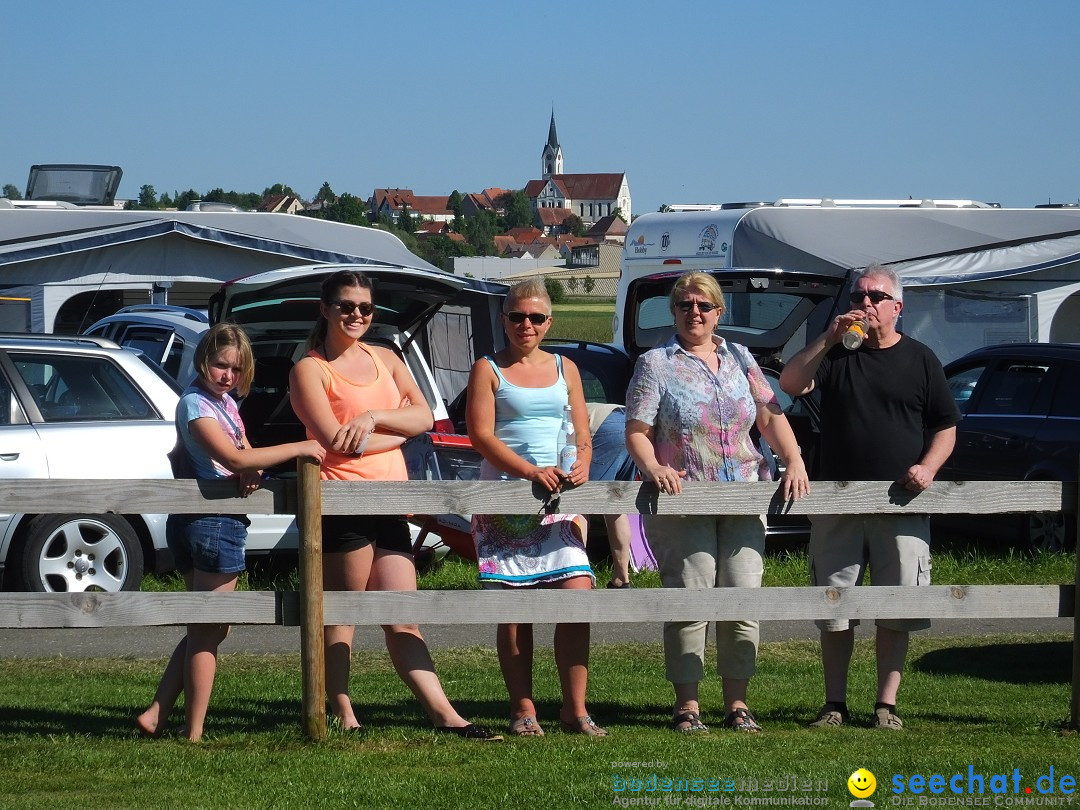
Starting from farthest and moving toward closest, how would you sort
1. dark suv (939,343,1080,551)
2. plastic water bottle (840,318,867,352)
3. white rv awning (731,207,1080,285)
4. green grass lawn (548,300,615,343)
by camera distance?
green grass lawn (548,300,615,343), white rv awning (731,207,1080,285), dark suv (939,343,1080,551), plastic water bottle (840,318,867,352)

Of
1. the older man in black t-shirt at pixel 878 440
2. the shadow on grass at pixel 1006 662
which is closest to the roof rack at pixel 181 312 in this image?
the shadow on grass at pixel 1006 662

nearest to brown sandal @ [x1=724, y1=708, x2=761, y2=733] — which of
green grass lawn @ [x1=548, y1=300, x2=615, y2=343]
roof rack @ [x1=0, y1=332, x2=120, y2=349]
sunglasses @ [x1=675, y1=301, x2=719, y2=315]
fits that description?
sunglasses @ [x1=675, y1=301, x2=719, y2=315]

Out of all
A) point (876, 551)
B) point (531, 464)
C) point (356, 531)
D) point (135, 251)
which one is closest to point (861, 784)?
point (876, 551)

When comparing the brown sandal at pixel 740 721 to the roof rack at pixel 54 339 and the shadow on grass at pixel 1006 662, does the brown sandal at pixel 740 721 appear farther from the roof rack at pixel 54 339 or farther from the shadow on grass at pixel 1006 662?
the roof rack at pixel 54 339

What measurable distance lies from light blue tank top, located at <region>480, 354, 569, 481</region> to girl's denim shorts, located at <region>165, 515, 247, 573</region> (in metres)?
1.04

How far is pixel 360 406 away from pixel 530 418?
64cm

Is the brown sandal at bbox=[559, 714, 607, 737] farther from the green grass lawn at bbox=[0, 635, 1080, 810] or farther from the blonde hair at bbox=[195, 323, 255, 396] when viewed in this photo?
the blonde hair at bbox=[195, 323, 255, 396]

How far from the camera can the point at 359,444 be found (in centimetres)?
509

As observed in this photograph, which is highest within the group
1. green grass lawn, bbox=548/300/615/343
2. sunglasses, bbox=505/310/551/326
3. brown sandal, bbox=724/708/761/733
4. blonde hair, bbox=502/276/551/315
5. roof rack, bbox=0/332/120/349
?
blonde hair, bbox=502/276/551/315

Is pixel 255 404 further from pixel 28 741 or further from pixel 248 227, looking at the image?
pixel 248 227

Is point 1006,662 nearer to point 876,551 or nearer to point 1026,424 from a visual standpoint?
point 876,551

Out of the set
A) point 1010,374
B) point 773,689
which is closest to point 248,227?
point 1010,374

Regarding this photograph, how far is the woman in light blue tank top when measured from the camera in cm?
518

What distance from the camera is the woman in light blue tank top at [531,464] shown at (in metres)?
5.18
